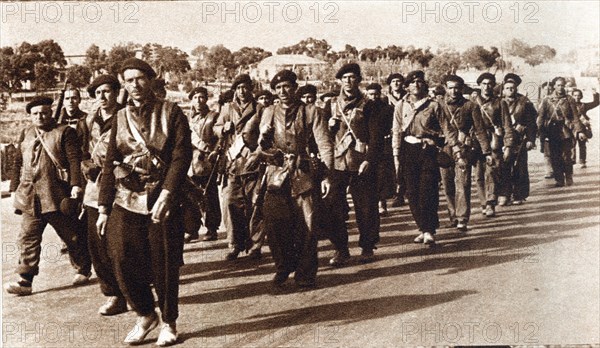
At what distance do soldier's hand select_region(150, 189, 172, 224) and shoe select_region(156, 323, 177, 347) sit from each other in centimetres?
78

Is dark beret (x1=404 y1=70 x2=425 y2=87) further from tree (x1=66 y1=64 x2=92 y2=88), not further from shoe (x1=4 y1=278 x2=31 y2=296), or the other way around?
shoe (x1=4 y1=278 x2=31 y2=296)

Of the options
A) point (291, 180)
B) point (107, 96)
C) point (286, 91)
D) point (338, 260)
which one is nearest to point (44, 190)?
point (107, 96)

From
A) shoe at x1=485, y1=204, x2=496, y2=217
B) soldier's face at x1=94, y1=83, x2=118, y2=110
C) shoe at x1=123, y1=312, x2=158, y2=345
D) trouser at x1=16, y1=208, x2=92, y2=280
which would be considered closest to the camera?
shoe at x1=123, y1=312, x2=158, y2=345

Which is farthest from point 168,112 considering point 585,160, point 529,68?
point 585,160

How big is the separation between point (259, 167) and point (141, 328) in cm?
143

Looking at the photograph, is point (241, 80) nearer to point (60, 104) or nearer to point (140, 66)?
point (140, 66)

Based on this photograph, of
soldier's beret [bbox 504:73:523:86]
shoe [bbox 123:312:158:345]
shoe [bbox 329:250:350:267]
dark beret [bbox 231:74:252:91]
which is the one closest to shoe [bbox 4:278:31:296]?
shoe [bbox 123:312:158:345]

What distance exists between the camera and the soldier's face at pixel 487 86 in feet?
19.1

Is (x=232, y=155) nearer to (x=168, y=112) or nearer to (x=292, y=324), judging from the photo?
(x=168, y=112)

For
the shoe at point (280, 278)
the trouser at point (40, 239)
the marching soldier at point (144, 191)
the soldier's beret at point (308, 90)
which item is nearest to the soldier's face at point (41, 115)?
the trouser at point (40, 239)

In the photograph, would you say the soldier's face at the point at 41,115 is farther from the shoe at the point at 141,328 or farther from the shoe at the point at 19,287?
the shoe at the point at 141,328

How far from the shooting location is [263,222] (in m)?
5.51

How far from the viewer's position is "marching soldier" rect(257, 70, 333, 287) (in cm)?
A: 522

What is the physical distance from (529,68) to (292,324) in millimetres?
2748
